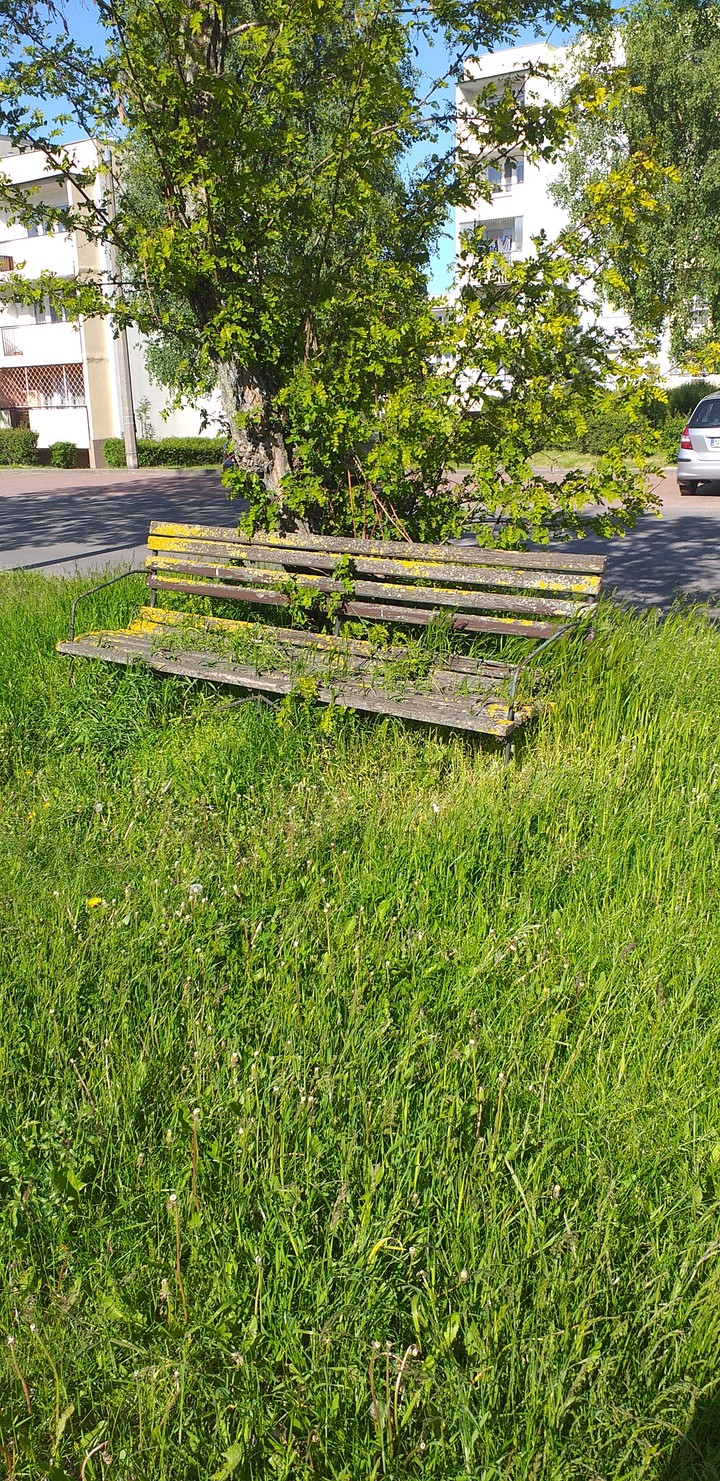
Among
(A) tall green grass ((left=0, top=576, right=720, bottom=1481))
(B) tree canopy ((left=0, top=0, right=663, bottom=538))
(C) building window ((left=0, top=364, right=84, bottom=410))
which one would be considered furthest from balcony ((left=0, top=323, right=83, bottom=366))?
(A) tall green grass ((left=0, top=576, right=720, bottom=1481))

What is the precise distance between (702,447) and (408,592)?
1615 centimetres

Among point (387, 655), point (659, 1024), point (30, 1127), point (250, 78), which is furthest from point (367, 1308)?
point (250, 78)

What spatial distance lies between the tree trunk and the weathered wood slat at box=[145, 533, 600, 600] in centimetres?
40

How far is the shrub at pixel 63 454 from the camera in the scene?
36250mm

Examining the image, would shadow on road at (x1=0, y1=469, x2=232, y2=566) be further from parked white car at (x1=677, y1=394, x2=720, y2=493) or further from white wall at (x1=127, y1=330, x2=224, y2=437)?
white wall at (x1=127, y1=330, x2=224, y2=437)

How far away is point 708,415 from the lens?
2028cm

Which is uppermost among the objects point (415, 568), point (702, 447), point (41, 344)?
point (41, 344)

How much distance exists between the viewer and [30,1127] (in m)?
2.71

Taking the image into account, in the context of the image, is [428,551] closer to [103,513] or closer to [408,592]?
[408,592]

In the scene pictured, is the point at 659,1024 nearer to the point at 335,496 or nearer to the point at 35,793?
the point at 35,793

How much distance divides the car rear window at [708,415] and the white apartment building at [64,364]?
22.2 metres

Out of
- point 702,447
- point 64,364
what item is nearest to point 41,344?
point 64,364

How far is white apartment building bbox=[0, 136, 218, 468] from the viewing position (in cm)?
3966

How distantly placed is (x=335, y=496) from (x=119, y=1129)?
14.6ft
